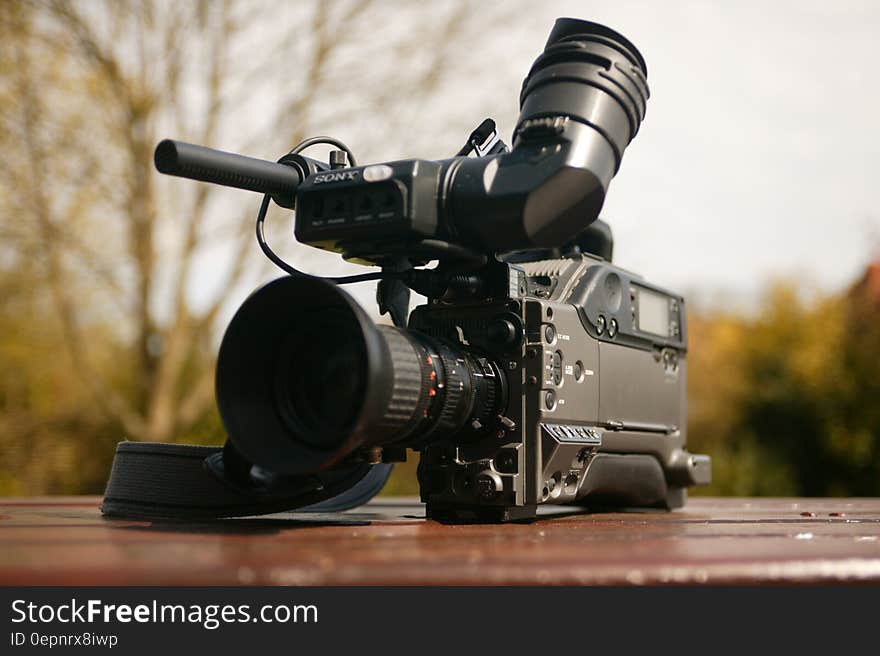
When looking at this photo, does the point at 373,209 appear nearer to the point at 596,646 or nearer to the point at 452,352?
the point at 452,352

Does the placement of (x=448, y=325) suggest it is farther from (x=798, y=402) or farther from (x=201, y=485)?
(x=798, y=402)

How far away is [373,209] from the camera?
152 cm

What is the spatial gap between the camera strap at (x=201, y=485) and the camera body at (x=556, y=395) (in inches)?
Result: 7.7

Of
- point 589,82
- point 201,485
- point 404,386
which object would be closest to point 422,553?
point 404,386

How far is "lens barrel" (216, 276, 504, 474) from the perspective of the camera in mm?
1375

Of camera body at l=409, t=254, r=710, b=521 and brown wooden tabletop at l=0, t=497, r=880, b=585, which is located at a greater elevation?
camera body at l=409, t=254, r=710, b=521

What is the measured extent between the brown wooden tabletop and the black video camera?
0.10 m

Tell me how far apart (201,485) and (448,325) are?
495 mm

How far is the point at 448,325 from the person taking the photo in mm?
1716

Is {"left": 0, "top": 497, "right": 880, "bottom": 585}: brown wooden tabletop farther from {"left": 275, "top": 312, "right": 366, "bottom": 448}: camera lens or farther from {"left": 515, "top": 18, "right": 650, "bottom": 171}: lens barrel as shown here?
{"left": 515, "top": 18, "right": 650, "bottom": 171}: lens barrel

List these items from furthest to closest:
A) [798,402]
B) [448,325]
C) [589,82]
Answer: [798,402] → [448,325] → [589,82]

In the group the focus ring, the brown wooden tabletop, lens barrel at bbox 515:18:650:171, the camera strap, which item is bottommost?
the brown wooden tabletop

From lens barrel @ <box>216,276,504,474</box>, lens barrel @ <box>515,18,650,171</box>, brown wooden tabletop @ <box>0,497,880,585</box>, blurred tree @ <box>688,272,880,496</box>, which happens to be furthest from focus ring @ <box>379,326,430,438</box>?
blurred tree @ <box>688,272,880,496</box>

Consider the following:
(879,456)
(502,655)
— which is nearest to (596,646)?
(502,655)
